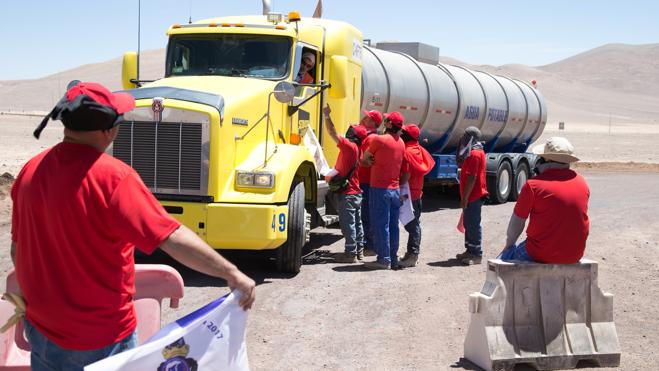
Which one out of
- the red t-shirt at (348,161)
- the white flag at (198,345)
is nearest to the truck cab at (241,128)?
the red t-shirt at (348,161)

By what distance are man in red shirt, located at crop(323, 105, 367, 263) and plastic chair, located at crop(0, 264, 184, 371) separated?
19.4 ft

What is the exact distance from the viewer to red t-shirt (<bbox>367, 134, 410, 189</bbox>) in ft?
32.0

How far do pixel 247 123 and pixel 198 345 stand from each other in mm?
6088

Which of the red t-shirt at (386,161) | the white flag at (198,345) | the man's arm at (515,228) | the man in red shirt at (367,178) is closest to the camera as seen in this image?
the white flag at (198,345)

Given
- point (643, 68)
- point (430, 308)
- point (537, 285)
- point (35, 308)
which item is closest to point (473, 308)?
point (537, 285)

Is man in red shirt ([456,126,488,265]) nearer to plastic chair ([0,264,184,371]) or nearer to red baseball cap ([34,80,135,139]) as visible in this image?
plastic chair ([0,264,184,371])

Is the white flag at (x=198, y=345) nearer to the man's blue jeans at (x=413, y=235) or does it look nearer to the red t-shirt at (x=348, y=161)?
the red t-shirt at (x=348, y=161)

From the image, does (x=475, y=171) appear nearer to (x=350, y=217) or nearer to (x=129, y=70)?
(x=350, y=217)

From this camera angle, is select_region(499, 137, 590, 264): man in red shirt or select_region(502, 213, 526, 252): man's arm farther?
select_region(502, 213, 526, 252): man's arm

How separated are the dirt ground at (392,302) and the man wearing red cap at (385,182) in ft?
1.32

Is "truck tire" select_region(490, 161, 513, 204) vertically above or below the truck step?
below

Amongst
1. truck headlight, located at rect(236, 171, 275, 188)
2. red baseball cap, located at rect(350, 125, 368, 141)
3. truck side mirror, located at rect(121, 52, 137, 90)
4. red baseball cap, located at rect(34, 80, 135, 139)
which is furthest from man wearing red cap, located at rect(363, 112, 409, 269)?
red baseball cap, located at rect(34, 80, 135, 139)

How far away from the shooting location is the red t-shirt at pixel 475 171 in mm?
10297

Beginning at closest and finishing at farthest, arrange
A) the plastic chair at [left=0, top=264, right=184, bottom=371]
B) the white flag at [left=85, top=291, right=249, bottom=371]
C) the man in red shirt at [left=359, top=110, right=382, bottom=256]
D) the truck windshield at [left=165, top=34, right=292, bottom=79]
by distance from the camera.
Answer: the white flag at [left=85, top=291, right=249, bottom=371] → the plastic chair at [left=0, top=264, right=184, bottom=371] → the truck windshield at [left=165, top=34, right=292, bottom=79] → the man in red shirt at [left=359, top=110, right=382, bottom=256]
